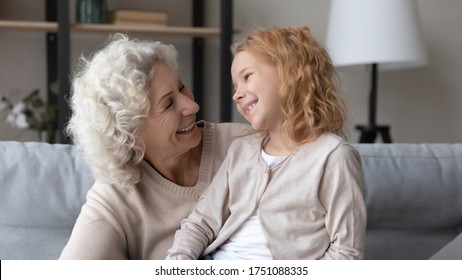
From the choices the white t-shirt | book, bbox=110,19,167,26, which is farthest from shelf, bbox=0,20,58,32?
the white t-shirt

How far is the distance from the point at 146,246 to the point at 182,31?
5.95 ft

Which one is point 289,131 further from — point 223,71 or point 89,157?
point 223,71

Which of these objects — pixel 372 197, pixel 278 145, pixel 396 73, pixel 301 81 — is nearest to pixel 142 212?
Answer: pixel 278 145

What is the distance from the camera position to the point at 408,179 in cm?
189

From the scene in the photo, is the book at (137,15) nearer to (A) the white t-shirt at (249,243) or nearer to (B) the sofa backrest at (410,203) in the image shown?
(B) the sofa backrest at (410,203)

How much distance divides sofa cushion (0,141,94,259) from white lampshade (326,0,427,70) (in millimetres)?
1672

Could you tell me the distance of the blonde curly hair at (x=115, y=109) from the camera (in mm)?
1576

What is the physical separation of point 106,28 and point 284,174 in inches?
76.2

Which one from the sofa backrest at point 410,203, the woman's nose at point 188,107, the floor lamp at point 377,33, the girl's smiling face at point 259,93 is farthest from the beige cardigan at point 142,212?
the floor lamp at point 377,33

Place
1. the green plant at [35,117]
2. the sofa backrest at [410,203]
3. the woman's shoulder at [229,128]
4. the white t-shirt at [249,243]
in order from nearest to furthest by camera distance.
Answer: the white t-shirt at [249,243]
the woman's shoulder at [229,128]
the sofa backrest at [410,203]
the green plant at [35,117]

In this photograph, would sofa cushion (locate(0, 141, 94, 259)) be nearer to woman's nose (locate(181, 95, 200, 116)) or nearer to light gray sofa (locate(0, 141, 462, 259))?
light gray sofa (locate(0, 141, 462, 259))

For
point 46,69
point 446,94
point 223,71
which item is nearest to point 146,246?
point 223,71

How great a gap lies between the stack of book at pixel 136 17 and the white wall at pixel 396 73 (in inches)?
12.1

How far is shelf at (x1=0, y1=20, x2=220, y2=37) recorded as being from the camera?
3082 millimetres
